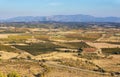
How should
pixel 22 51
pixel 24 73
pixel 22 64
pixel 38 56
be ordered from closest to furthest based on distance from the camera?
1. pixel 24 73
2. pixel 22 64
3. pixel 38 56
4. pixel 22 51

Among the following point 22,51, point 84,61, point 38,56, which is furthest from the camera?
point 22,51

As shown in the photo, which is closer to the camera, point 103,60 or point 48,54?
point 103,60

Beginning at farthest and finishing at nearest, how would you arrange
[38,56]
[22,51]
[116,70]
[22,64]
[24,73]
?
[22,51], [38,56], [22,64], [116,70], [24,73]

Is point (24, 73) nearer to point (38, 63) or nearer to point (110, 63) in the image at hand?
point (38, 63)

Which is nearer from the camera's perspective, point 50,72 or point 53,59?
point 50,72

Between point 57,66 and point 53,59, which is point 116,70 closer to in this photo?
point 57,66

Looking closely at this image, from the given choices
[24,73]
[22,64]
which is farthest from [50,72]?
[22,64]

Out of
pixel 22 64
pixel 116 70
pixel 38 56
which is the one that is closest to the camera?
pixel 116 70

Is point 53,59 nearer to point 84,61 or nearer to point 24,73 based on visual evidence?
point 84,61

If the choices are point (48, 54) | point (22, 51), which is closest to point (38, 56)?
point (48, 54)
